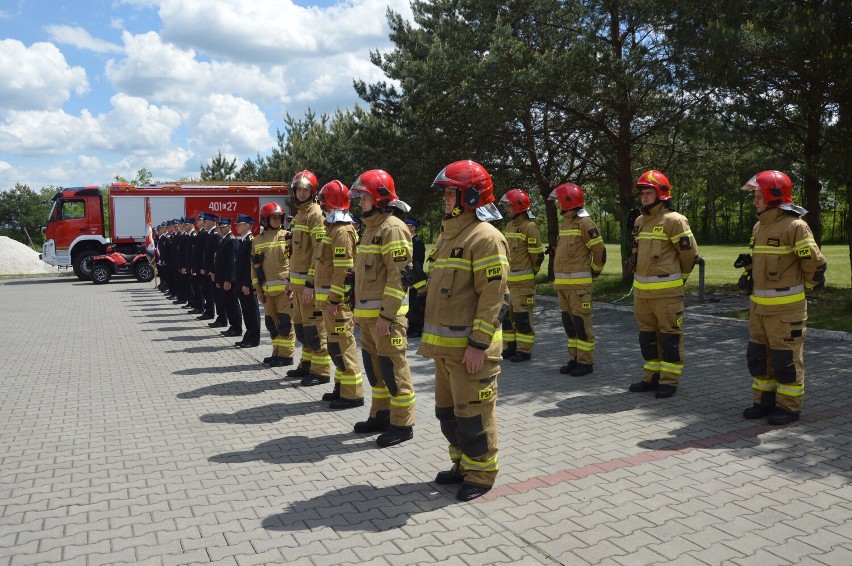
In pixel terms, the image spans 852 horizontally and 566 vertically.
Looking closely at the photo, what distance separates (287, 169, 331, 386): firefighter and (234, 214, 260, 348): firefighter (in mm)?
2461

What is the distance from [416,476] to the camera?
5.08 m

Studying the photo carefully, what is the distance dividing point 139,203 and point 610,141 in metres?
18.5

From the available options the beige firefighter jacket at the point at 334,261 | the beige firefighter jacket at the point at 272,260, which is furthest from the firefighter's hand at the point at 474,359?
the beige firefighter jacket at the point at 272,260

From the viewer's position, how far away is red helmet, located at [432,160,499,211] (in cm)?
467

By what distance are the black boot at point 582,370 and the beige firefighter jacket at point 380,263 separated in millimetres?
3350

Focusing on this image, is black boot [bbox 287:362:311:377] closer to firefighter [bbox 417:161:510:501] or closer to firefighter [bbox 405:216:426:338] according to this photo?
firefighter [bbox 405:216:426:338]

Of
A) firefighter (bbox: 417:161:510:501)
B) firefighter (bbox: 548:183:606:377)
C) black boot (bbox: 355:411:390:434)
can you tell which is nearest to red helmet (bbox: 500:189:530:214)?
firefighter (bbox: 548:183:606:377)

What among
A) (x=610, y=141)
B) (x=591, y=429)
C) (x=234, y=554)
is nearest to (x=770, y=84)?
(x=610, y=141)

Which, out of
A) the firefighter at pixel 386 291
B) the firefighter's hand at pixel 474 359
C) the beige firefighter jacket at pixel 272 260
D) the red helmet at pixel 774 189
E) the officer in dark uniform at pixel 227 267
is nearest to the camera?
the firefighter's hand at pixel 474 359

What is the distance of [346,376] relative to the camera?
7027 mm

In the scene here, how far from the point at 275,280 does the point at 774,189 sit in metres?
6.23

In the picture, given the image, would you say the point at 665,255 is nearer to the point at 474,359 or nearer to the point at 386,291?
the point at 386,291

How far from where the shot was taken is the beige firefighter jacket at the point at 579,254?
841 centimetres

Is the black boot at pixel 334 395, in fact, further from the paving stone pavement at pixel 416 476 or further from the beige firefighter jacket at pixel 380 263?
the beige firefighter jacket at pixel 380 263
